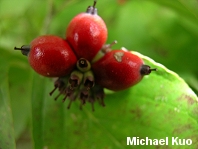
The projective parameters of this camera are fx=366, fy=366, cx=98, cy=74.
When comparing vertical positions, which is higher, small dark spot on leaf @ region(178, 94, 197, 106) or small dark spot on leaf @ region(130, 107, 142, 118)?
small dark spot on leaf @ region(178, 94, 197, 106)

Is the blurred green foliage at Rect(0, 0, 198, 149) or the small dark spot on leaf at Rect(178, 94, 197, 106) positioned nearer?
the small dark spot on leaf at Rect(178, 94, 197, 106)

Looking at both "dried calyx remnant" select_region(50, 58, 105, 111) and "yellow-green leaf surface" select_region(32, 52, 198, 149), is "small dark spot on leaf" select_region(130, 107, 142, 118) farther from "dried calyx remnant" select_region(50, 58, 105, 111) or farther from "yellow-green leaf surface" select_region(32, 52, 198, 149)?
"dried calyx remnant" select_region(50, 58, 105, 111)

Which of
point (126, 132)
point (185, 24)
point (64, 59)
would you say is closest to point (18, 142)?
point (126, 132)

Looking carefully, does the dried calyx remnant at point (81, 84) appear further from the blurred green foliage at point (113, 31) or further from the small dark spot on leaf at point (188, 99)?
the blurred green foliage at point (113, 31)

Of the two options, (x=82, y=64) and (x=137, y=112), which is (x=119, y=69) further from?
(x=137, y=112)

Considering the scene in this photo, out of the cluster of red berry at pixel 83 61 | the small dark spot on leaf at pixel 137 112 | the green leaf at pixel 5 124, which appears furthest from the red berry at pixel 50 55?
the small dark spot on leaf at pixel 137 112

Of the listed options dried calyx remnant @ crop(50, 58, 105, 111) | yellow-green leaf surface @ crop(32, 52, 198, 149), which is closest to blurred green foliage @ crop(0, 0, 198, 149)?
yellow-green leaf surface @ crop(32, 52, 198, 149)

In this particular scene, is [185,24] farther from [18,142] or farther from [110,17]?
[18,142]

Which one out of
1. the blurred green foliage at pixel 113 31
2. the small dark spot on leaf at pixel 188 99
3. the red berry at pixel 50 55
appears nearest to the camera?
the red berry at pixel 50 55

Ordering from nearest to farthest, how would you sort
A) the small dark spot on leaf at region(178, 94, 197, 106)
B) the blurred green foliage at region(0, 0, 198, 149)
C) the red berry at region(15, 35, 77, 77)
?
the red berry at region(15, 35, 77, 77) → the small dark spot on leaf at region(178, 94, 197, 106) → the blurred green foliage at region(0, 0, 198, 149)
